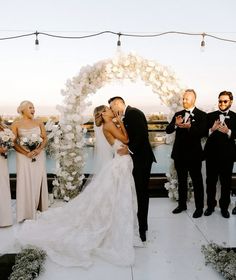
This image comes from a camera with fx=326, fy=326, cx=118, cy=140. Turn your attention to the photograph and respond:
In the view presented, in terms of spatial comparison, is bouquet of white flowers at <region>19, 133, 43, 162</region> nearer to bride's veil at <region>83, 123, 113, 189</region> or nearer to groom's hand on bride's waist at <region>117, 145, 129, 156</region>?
bride's veil at <region>83, 123, 113, 189</region>

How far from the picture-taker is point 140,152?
12.1 ft

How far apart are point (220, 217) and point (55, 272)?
256 cm

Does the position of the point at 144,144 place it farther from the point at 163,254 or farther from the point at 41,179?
the point at 41,179

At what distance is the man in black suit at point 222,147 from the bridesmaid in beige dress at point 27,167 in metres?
2.39

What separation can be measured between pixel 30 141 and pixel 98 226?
1541 millimetres

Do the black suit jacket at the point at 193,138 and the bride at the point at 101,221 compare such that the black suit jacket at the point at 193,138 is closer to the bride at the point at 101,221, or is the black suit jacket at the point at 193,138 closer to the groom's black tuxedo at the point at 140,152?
the groom's black tuxedo at the point at 140,152

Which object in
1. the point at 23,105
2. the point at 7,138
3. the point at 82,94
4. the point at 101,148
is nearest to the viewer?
the point at 101,148

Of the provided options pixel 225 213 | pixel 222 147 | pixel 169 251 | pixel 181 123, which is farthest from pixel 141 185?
pixel 225 213

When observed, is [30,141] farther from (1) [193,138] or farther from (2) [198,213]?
(2) [198,213]

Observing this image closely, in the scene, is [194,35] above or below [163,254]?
above

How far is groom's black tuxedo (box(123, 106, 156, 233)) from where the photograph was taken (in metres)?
3.58

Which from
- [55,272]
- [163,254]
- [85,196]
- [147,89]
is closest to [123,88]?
[147,89]

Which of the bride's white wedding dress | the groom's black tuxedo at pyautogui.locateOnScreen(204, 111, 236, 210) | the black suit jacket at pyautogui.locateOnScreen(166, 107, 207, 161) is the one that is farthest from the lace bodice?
the groom's black tuxedo at pyautogui.locateOnScreen(204, 111, 236, 210)

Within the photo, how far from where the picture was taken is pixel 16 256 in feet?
10.7
